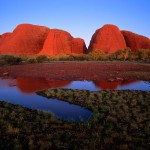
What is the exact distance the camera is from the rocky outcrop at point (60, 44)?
69.9 metres

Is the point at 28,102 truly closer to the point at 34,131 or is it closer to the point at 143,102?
the point at 34,131

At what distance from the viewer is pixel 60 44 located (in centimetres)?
7106

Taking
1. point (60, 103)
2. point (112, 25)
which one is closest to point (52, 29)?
point (112, 25)

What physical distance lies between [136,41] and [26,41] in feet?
114

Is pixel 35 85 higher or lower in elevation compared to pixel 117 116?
higher

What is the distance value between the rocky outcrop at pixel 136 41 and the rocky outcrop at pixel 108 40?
9.33ft

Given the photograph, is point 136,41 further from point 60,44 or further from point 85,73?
point 85,73

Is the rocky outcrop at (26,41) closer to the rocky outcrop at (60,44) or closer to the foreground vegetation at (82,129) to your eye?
the rocky outcrop at (60,44)

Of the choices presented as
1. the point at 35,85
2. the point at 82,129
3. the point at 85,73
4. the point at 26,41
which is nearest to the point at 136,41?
the point at 26,41

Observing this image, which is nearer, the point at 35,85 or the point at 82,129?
the point at 82,129

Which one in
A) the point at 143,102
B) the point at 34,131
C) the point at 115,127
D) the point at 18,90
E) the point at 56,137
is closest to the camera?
the point at 56,137

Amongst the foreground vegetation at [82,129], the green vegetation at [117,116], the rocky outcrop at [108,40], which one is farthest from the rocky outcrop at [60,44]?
the foreground vegetation at [82,129]

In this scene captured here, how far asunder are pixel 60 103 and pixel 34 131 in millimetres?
4971

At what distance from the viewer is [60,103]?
1289 cm
